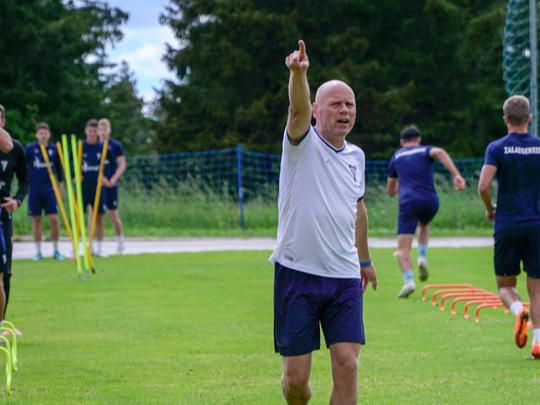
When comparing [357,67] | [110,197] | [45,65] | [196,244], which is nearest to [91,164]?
[110,197]

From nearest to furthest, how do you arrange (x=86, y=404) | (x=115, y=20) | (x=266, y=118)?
(x=86, y=404)
(x=266, y=118)
(x=115, y=20)

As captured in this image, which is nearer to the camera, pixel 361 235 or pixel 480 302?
pixel 361 235

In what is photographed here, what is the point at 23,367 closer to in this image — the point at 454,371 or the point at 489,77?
the point at 454,371

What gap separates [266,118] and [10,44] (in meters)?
12.7

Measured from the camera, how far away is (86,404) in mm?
7258

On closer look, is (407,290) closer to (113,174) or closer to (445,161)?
(445,161)

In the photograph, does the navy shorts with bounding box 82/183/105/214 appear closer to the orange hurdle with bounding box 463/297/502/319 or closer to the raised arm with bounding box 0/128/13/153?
the orange hurdle with bounding box 463/297/502/319

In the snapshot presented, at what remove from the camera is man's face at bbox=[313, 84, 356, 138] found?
599 centimetres

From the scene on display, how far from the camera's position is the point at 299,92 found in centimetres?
551

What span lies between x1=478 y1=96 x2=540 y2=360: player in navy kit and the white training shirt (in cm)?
330

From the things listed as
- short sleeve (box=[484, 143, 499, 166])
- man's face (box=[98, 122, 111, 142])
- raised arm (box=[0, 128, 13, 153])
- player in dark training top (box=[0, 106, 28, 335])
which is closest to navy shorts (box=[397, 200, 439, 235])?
short sleeve (box=[484, 143, 499, 166])

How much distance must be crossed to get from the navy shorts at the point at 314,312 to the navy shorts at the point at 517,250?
11.2 feet

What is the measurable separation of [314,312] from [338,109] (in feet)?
3.56

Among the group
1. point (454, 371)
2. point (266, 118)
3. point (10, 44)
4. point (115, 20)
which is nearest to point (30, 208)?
point (454, 371)
